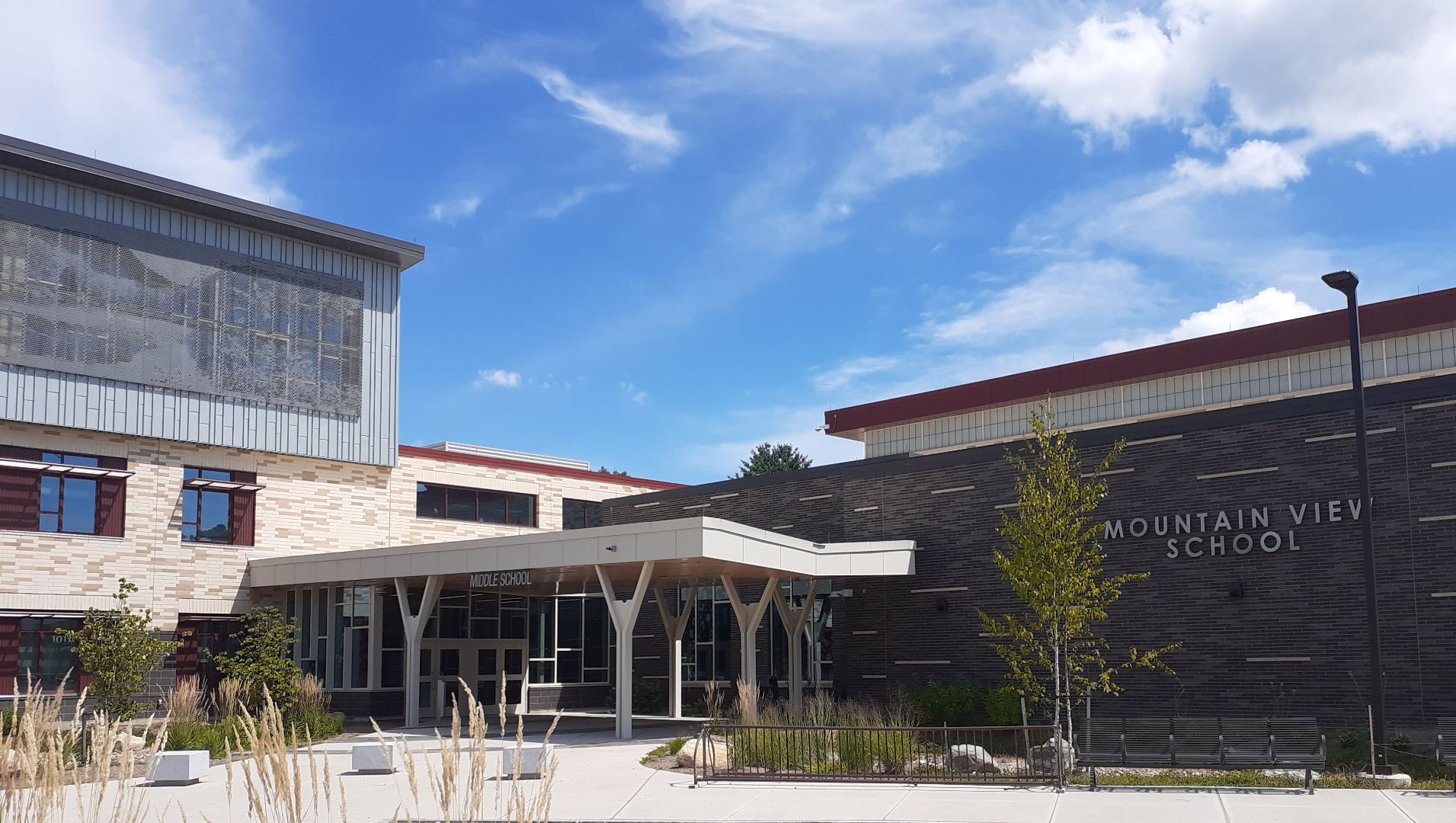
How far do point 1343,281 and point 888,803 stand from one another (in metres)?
9.59

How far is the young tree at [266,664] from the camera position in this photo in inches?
1045

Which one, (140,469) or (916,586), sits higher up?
(140,469)

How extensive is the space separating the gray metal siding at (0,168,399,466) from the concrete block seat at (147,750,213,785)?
1329cm

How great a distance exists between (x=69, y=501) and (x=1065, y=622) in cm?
2231

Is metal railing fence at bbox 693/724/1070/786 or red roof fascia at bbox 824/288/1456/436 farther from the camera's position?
red roof fascia at bbox 824/288/1456/436

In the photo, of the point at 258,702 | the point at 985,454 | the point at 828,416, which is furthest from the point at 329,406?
the point at 985,454

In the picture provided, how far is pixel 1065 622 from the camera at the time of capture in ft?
66.2

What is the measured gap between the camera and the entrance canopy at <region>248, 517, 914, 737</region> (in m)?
23.7

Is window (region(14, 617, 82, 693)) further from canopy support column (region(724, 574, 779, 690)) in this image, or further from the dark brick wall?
Answer: the dark brick wall

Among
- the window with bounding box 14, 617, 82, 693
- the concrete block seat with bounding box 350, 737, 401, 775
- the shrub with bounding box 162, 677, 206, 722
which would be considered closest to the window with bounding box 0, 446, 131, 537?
the window with bounding box 14, 617, 82, 693

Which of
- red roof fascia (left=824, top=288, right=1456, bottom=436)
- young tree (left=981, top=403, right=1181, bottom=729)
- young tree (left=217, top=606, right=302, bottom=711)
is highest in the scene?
red roof fascia (left=824, top=288, right=1456, bottom=436)

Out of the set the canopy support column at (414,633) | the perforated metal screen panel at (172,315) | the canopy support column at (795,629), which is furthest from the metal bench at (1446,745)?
the perforated metal screen panel at (172,315)

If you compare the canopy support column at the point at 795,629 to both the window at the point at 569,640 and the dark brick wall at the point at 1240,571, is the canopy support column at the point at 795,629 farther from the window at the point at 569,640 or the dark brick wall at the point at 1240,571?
the window at the point at 569,640

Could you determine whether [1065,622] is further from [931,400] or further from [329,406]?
[329,406]
